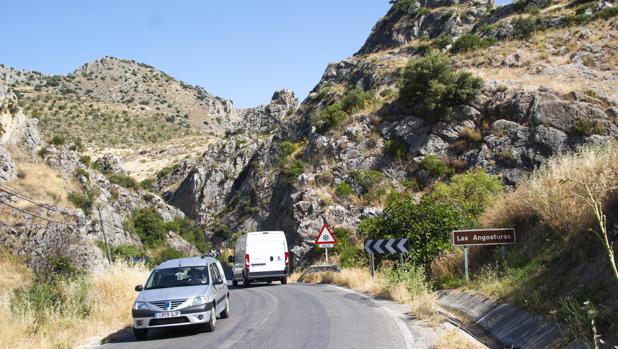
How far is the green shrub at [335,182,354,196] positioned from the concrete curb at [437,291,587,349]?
1011 inches

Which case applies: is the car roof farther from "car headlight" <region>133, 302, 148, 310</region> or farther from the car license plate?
the car license plate

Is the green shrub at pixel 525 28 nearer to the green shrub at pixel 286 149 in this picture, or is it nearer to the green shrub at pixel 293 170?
the green shrub at pixel 286 149

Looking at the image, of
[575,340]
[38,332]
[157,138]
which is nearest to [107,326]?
[38,332]

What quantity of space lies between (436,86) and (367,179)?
8.24 metres

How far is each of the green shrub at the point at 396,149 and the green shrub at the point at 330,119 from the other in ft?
18.1

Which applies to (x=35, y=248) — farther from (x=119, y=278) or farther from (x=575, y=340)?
(x=575, y=340)

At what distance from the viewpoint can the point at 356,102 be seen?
47094mm

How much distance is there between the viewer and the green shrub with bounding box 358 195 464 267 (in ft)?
63.7

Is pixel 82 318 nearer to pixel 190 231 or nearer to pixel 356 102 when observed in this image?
pixel 356 102

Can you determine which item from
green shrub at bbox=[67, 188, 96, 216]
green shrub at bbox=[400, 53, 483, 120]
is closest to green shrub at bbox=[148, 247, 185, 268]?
green shrub at bbox=[67, 188, 96, 216]

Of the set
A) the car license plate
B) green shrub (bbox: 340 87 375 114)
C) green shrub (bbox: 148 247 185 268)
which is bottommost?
green shrub (bbox: 148 247 185 268)

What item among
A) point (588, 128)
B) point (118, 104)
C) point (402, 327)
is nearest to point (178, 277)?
point (402, 327)

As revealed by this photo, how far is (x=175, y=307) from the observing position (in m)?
11.7

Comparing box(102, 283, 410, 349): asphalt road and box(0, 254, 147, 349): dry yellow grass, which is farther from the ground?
box(0, 254, 147, 349): dry yellow grass
